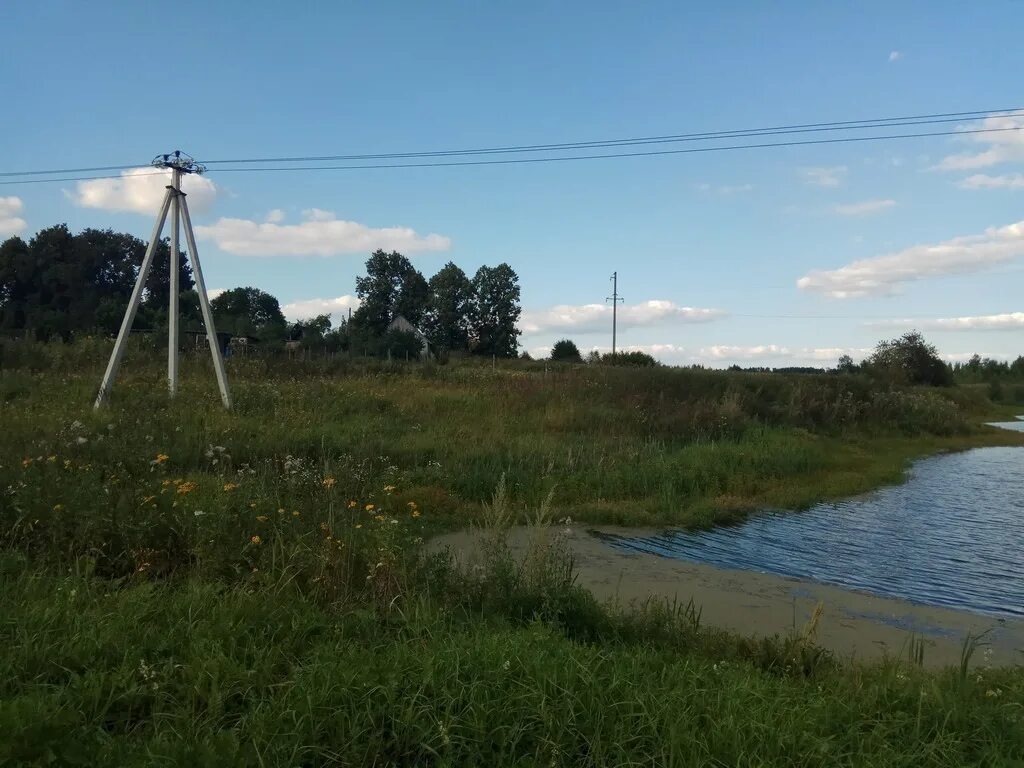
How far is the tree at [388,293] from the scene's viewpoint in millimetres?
63969

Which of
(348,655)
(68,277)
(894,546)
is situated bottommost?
(894,546)

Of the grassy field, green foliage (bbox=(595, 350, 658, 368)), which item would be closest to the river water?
the grassy field

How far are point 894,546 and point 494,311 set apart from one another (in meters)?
57.5

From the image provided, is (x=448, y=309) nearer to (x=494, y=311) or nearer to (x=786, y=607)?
(x=494, y=311)

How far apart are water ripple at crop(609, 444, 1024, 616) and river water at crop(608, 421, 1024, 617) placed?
0.01 meters

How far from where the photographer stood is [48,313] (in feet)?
159

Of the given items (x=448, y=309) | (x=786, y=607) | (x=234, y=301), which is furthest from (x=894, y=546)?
(x=234, y=301)

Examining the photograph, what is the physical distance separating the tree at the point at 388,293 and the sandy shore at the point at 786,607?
57359 mm

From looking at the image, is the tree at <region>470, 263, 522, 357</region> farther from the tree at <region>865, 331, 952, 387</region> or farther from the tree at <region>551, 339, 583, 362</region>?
the tree at <region>865, 331, 952, 387</region>

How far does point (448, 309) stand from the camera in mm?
64000

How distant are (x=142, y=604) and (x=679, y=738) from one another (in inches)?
118

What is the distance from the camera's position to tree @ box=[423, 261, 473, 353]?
6412cm

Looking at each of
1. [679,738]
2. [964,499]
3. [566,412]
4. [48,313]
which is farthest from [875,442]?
[48,313]

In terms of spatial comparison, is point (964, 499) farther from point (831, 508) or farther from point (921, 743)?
point (921, 743)
